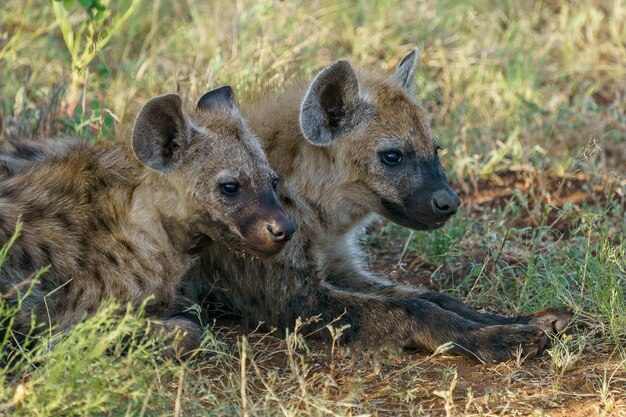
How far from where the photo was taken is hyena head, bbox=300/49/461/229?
430 cm

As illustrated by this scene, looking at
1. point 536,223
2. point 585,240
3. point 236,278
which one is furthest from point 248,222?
point 536,223

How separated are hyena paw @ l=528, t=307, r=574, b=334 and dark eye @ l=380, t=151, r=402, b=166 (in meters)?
0.83

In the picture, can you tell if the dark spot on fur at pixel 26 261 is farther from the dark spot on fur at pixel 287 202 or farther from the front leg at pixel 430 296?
the front leg at pixel 430 296

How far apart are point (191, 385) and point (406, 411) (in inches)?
29.2

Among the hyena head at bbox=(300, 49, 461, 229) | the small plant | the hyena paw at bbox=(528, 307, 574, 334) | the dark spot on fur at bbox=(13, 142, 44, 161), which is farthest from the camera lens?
the small plant

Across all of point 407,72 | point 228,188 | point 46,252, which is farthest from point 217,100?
point 407,72

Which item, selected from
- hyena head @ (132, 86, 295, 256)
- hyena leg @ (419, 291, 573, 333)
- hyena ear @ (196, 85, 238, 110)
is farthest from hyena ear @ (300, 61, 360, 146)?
hyena leg @ (419, 291, 573, 333)

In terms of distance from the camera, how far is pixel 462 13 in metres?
7.51

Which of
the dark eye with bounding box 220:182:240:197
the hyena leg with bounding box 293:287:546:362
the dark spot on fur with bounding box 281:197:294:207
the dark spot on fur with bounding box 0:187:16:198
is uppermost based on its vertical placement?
the dark spot on fur with bounding box 0:187:16:198

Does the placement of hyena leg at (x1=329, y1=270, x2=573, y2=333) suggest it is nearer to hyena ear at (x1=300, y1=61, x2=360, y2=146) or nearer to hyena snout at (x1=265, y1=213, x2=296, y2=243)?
hyena ear at (x1=300, y1=61, x2=360, y2=146)

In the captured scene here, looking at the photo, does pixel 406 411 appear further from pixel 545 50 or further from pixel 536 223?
pixel 545 50

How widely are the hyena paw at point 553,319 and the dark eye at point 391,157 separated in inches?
32.6

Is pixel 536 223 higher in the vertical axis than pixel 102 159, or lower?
A: lower

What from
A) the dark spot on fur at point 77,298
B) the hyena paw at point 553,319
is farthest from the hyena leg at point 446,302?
the dark spot on fur at point 77,298
